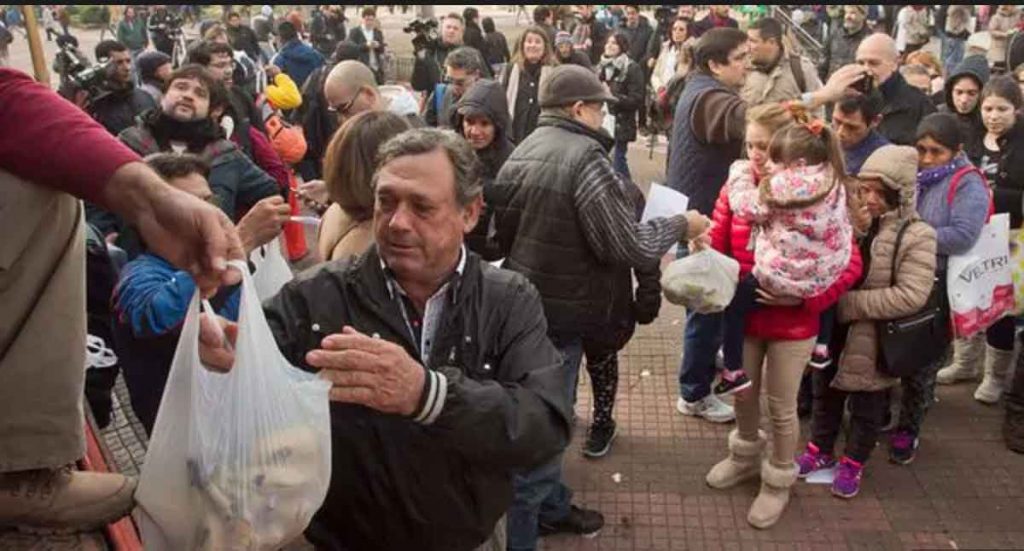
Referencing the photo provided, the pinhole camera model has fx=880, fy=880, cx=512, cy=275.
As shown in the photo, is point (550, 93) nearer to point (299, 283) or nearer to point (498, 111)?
point (498, 111)

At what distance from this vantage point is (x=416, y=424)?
1899mm

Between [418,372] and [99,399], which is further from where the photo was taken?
[99,399]

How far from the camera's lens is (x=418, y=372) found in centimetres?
166

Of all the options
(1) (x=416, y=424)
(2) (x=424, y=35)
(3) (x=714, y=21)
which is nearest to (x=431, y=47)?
(2) (x=424, y=35)

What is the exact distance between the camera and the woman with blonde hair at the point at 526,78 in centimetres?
671

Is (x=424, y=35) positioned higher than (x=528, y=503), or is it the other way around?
(x=424, y=35)

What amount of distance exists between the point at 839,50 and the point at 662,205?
27.2 feet

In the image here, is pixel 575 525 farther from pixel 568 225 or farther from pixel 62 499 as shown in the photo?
pixel 62 499

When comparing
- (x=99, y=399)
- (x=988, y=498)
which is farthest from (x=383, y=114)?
(x=988, y=498)

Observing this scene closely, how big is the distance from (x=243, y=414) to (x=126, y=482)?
387 millimetres

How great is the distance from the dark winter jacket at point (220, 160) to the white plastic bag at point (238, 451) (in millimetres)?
2574

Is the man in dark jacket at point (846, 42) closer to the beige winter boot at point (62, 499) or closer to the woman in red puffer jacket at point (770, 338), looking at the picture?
the woman in red puffer jacket at point (770, 338)

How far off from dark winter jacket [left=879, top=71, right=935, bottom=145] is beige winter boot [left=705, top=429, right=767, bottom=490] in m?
2.32

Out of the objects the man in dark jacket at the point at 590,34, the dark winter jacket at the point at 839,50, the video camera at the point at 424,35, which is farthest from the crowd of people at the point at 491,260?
the man in dark jacket at the point at 590,34
